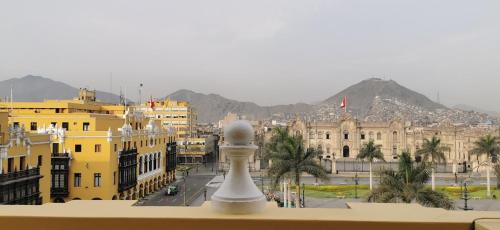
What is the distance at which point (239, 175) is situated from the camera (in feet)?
13.1

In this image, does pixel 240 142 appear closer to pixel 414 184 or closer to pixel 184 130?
pixel 414 184

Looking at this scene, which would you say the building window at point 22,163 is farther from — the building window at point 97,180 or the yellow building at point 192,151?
the yellow building at point 192,151

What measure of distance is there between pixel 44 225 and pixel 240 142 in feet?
5.61

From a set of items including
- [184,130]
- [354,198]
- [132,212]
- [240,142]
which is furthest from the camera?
[184,130]

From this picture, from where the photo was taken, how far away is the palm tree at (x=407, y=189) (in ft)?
55.9

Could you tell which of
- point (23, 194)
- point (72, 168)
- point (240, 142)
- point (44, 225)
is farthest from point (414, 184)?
point (72, 168)

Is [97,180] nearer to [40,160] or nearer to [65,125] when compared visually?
[65,125]

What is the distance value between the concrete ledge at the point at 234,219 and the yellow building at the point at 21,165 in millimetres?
21646

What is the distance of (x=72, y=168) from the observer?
34.3 m

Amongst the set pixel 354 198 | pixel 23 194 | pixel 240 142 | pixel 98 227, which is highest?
pixel 240 142

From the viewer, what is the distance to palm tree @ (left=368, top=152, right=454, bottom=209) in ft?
55.9

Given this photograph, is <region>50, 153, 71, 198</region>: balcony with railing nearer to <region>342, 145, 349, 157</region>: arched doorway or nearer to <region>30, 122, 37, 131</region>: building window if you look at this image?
<region>30, 122, 37, 131</region>: building window

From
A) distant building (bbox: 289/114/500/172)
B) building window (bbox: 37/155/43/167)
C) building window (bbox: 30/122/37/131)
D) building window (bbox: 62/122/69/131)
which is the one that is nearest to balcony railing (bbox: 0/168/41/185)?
building window (bbox: 37/155/43/167)

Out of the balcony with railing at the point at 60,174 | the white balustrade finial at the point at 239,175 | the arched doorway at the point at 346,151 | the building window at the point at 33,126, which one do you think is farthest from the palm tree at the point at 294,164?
the arched doorway at the point at 346,151
